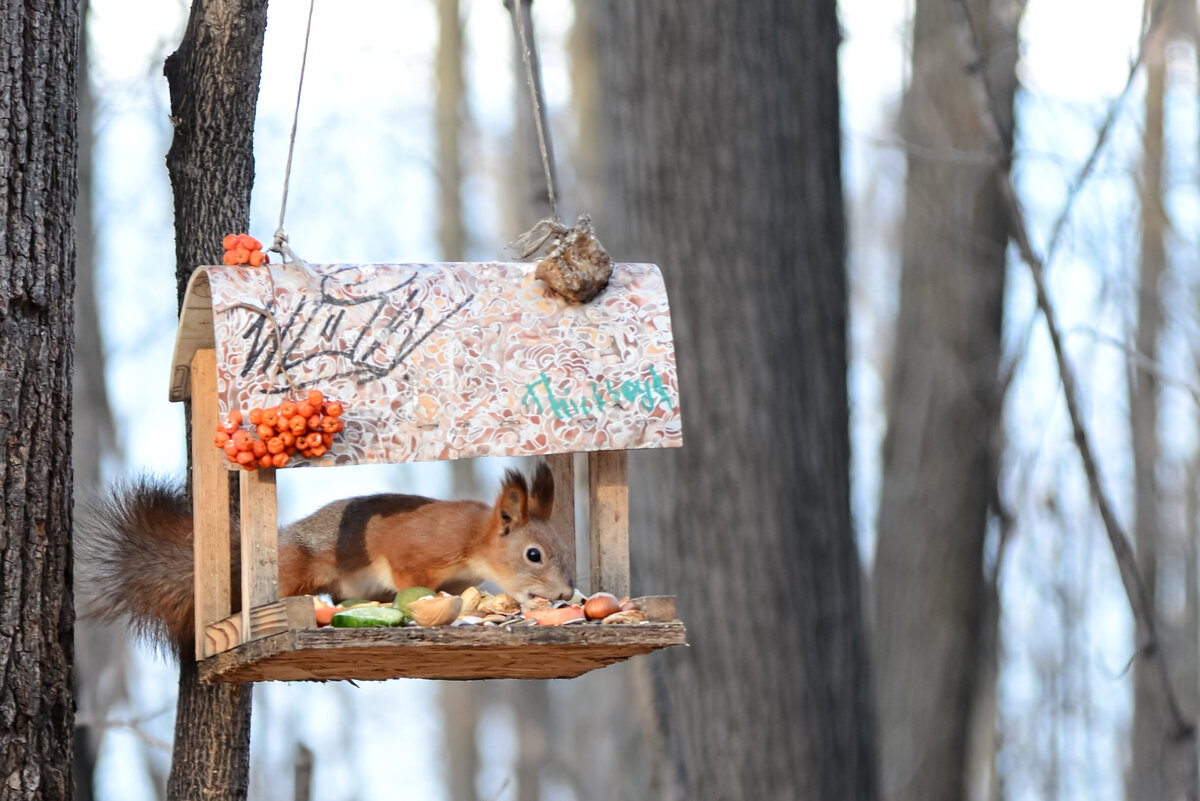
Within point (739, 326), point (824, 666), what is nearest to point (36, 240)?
point (739, 326)

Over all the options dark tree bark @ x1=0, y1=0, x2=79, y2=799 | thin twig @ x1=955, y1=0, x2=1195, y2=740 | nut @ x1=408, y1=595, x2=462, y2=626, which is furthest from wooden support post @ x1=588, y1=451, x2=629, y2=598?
thin twig @ x1=955, y1=0, x2=1195, y2=740

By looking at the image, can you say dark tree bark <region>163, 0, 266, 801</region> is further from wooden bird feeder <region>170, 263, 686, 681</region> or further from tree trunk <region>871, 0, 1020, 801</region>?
tree trunk <region>871, 0, 1020, 801</region>

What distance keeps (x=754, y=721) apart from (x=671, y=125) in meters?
1.94

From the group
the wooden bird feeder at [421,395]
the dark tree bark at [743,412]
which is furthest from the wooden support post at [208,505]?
the dark tree bark at [743,412]

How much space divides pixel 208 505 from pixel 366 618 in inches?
22.1

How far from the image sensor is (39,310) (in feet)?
7.65

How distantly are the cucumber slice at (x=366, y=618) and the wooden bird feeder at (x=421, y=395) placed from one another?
5cm

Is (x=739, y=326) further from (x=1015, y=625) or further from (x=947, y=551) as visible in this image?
(x=1015, y=625)

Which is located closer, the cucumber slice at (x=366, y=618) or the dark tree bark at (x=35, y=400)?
the cucumber slice at (x=366, y=618)

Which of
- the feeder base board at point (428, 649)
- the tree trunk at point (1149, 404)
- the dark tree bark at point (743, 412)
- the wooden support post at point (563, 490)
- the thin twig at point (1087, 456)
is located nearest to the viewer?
the feeder base board at point (428, 649)

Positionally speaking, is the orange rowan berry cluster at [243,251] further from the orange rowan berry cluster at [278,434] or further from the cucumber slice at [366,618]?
the cucumber slice at [366,618]

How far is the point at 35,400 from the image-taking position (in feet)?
7.55

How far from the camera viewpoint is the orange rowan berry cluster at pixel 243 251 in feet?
7.66

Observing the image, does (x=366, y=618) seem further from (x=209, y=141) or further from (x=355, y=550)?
(x=209, y=141)
